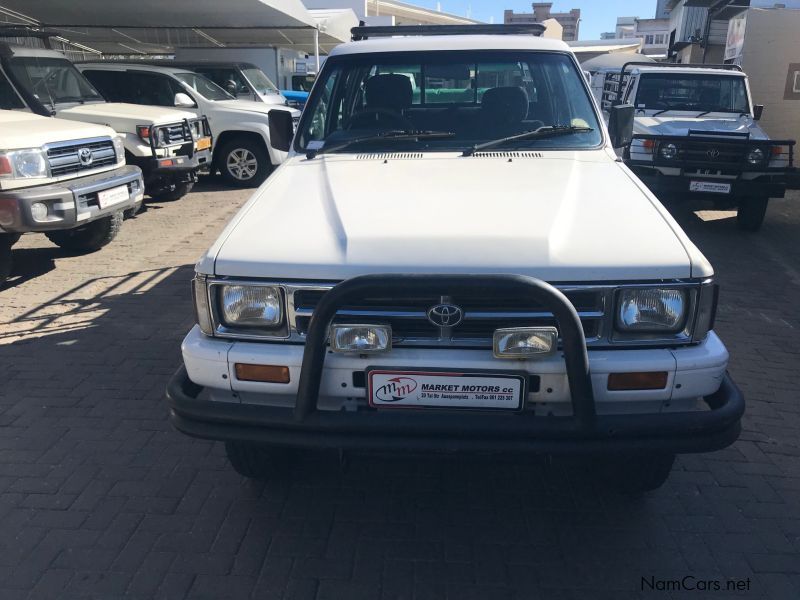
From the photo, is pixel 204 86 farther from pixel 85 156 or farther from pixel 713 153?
pixel 713 153

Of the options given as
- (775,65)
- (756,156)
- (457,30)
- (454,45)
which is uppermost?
(457,30)

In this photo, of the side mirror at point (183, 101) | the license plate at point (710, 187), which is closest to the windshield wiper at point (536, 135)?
the license plate at point (710, 187)

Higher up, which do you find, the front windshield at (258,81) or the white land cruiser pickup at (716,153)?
the front windshield at (258,81)

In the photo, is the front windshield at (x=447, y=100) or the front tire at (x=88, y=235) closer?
the front windshield at (x=447, y=100)

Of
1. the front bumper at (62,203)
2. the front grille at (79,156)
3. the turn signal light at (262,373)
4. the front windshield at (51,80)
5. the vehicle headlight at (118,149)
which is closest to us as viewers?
the turn signal light at (262,373)

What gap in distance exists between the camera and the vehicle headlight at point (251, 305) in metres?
2.45

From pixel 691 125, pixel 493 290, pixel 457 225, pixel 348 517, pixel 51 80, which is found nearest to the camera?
pixel 493 290

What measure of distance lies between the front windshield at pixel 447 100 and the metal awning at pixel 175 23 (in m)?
10.6

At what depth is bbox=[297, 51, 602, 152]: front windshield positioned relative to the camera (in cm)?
375

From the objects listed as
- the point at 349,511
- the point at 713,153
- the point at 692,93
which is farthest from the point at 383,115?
the point at 692,93

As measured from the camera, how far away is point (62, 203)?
228 inches

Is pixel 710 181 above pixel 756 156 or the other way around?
the other way around

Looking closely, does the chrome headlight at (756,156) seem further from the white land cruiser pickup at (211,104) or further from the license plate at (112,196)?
the license plate at (112,196)

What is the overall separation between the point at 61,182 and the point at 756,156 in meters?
7.65
